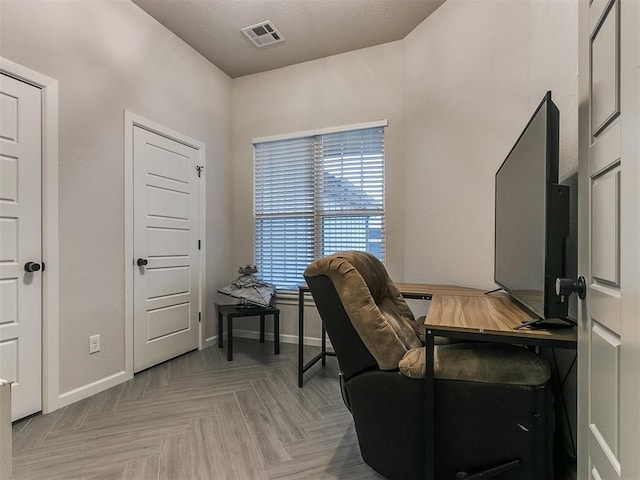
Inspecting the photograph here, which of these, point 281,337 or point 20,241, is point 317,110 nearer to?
point 281,337

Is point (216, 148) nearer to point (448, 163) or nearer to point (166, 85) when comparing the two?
point (166, 85)

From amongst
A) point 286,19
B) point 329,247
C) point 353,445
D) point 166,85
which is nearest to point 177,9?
point 166,85

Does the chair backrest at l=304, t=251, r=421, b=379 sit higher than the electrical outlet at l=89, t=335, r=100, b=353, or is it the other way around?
the chair backrest at l=304, t=251, r=421, b=379

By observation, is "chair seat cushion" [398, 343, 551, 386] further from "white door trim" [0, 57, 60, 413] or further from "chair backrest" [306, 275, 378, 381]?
"white door trim" [0, 57, 60, 413]

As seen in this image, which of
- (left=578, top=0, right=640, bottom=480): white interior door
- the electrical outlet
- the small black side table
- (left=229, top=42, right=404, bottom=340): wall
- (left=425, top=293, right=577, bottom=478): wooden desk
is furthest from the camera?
(left=229, top=42, right=404, bottom=340): wall

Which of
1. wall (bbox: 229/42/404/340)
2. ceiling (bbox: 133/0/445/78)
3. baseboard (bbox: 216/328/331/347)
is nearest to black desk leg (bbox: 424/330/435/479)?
wall (bbox: 229/42/404/340)

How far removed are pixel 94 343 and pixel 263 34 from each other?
9.83ft

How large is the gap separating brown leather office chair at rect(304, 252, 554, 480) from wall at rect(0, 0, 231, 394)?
5.96ft

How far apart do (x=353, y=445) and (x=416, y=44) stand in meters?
3.23

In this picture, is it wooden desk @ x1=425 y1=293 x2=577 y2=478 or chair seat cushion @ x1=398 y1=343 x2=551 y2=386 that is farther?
chair seat cushion @ x1=398 y1=343 x2=551 y2=386

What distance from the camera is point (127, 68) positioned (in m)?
2.62

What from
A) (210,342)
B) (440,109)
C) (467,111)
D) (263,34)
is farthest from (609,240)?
(210,342)

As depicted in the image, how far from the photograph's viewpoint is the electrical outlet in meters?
2.35

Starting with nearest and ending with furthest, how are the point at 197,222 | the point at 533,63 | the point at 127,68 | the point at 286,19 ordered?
1. the point at 533,63
2. the point at 127,68
3. the point at 286,19
4. the point at 197,222
